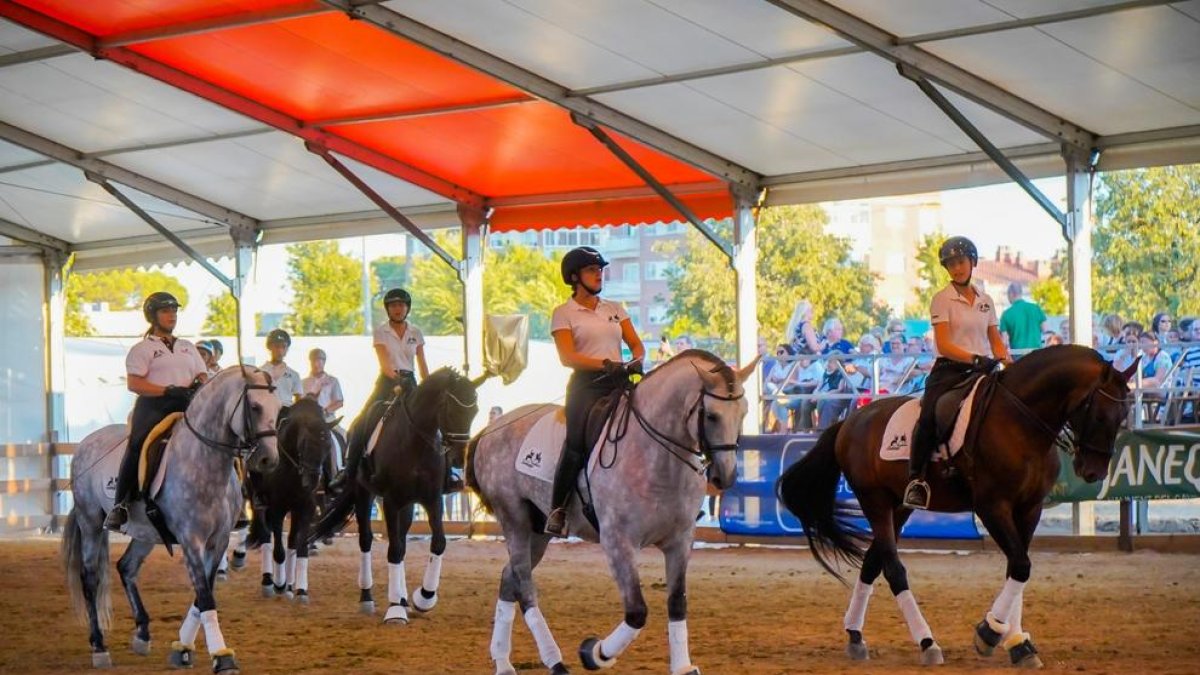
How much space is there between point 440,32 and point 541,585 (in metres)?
6.41

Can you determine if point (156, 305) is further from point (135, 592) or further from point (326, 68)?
point (326, 68)

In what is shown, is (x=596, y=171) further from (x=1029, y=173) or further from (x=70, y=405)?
(x=70, y=405)

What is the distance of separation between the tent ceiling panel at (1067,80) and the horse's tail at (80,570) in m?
9.45

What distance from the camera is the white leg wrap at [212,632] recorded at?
9742 mm

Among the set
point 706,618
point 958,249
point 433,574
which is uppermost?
point 958,249

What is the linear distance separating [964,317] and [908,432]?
2.71 feet

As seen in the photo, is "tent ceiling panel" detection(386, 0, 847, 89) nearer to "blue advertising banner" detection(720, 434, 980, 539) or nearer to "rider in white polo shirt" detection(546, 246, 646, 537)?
"blue advertising banner" detection(720, 434, 980, 539)

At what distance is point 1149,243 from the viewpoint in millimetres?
41812

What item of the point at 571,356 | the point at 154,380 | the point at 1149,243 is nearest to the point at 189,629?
the point at 154,380

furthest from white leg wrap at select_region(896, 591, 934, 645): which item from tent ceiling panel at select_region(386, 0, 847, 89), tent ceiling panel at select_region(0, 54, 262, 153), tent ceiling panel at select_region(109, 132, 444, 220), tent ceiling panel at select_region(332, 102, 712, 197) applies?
tent ceiling panel at select_region(109, 132, 444, 220)

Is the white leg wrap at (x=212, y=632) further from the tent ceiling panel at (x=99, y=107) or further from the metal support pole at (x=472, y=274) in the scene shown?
the metal support pole at (x=472, y=274)

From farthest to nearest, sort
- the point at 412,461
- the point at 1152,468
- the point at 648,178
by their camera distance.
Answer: the point at 648,178 → the point at 1152,468 → the point at 412,461

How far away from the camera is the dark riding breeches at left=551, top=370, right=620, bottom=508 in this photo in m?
8.78

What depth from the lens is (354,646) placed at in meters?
11.0
